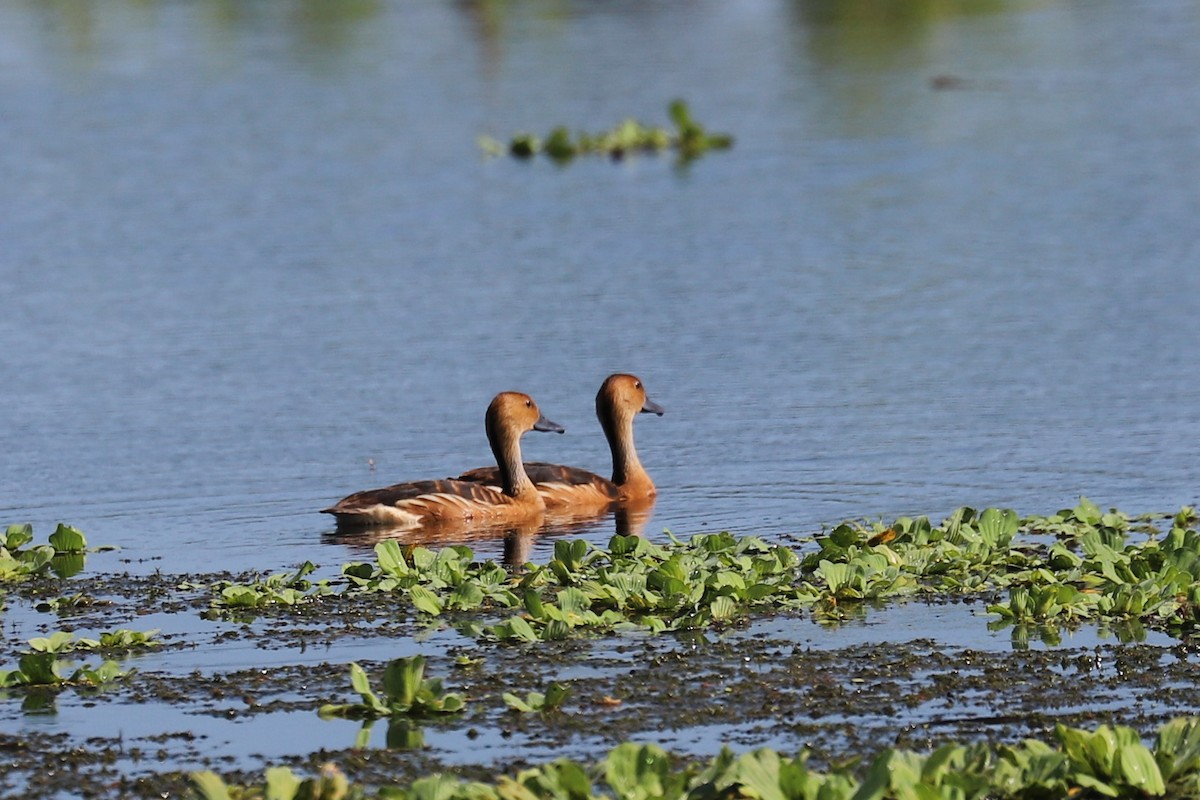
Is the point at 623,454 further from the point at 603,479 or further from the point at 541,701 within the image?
the point at 541,701

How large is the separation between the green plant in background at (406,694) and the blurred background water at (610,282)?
3.24 metres

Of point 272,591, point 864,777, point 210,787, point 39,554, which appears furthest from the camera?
point 39,554

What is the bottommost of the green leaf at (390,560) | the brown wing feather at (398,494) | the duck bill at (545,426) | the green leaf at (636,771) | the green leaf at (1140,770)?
the green leaf at (1140,770)

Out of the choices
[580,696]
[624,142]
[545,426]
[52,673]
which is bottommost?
[580,696]

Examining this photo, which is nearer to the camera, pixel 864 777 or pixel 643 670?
pixel 864 777

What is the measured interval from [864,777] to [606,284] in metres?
12.6

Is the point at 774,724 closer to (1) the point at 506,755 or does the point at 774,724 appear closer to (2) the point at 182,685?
(1) the point at 506,755

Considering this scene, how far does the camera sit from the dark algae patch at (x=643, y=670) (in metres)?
6.92

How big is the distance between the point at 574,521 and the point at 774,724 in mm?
5117

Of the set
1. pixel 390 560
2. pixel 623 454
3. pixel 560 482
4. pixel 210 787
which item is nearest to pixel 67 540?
pixel 390 560

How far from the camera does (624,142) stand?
1098 inches

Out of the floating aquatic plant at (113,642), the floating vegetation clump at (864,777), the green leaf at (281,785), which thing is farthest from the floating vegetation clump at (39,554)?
the green leaf at (281,785)

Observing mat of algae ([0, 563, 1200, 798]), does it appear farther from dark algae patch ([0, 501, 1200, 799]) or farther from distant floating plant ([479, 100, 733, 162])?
distant floating plant ([479, 100, 733, 162])

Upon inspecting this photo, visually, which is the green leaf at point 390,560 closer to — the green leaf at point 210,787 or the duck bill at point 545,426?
the duck bill at point 545,426
